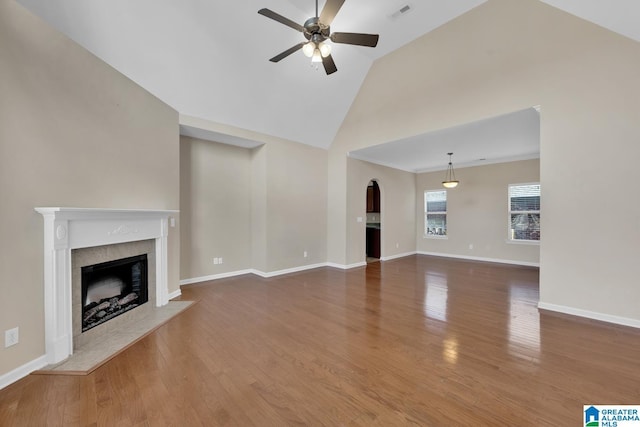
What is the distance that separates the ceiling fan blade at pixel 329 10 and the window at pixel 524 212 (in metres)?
6.37

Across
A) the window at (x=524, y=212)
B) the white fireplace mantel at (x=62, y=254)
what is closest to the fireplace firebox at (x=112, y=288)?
the white fireplace mantel at (x=62, y=254)

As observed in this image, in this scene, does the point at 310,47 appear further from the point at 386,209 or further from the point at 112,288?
the point at 386,209

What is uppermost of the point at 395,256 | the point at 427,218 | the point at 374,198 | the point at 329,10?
the point at 329,10

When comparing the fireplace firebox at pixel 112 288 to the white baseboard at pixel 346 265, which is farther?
the white baseboard at pixel 346 265

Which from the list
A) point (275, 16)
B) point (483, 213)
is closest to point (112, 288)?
point (275, 16)

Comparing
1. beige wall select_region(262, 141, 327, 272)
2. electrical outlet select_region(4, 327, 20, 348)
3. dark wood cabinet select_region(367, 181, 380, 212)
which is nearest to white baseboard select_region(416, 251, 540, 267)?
dark wood cabinet select_region(367, 181, 380, 212)

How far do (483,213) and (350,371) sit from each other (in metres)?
6.53

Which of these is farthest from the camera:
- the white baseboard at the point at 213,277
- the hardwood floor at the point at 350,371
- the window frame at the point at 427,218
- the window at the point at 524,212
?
the window frame at the point at 427,218

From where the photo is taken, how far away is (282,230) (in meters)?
5.15

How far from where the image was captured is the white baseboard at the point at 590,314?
2723 millimetres

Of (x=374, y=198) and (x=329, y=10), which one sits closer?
(x=329, y=10)

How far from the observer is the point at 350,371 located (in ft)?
6.42

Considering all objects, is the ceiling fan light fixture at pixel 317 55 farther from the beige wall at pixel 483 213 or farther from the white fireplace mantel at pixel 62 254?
the beige wall at pixel 483 213

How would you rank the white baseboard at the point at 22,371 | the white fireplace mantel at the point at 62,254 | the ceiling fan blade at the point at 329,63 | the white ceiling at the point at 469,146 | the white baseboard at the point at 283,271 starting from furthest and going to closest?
the white baseboard at the point at 283,271
the white ceiling at the point at 469,146
the ceiling fan blade at the point at 329,63
the white fireplace mantel at the point at 62,254
the white baseboard at the point at 22,371
